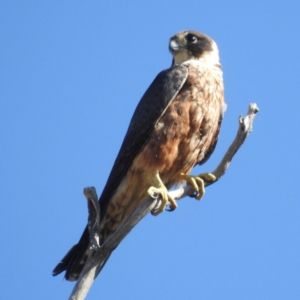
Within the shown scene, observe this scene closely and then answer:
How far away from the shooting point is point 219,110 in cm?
522

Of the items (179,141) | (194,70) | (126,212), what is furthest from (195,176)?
(194,70)

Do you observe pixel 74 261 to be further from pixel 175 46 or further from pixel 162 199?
pixel 175 46

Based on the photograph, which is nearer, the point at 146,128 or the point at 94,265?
the point at 94,265

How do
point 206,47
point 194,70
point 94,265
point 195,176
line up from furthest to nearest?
point 206,47, point 194,70, point 195,176, point 94,265

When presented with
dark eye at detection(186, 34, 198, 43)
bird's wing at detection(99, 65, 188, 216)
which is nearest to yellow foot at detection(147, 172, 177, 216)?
bird's wing at detection(99, 65, 188, 216)

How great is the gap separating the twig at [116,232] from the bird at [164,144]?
21.5 inches

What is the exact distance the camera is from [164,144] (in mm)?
4891

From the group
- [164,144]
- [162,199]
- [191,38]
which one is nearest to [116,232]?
[162,199]

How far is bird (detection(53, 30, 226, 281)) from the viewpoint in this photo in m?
4.89

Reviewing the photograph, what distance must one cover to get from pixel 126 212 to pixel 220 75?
4.88ft

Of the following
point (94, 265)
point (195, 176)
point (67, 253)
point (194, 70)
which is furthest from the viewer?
point (194, 70)

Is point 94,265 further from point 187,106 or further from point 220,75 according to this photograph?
point 220,75

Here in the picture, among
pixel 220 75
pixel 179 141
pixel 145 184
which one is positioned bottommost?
pixel 145 184

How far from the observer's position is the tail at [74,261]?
15.0 ft
